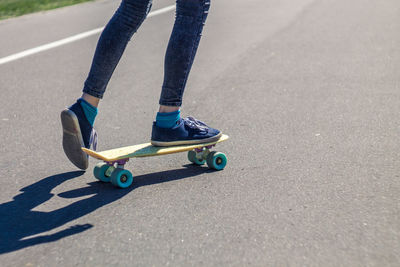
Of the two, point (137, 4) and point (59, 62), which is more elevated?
point (137, 4)

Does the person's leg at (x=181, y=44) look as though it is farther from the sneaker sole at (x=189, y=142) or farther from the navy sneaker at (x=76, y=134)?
the navy sneaker at (x=76, y=134)

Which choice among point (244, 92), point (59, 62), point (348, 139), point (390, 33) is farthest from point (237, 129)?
point (390, 33)

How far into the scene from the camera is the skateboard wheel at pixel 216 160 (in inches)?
169

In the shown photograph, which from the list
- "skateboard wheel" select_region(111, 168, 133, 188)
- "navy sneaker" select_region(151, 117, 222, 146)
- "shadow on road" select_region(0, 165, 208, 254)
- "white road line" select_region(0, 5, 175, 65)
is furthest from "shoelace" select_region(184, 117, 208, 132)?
"white road line" select_region(0, 5, 175, 65)

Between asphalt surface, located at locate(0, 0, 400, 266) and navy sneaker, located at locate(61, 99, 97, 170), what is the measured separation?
160 millimetres

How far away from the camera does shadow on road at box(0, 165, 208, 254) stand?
3308 mm

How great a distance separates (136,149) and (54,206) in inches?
24.7

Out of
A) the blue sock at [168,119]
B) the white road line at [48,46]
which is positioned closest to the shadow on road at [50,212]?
the blue sock at [168,119]

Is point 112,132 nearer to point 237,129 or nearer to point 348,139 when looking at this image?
point 237,129

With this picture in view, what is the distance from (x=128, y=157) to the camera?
13.2ft

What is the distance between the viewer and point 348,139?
4.95 metres

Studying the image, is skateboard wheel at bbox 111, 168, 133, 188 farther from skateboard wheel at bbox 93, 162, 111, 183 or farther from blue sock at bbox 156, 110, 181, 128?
blue sock at bbox 156, 110, 181, 128

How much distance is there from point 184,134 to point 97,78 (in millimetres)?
584

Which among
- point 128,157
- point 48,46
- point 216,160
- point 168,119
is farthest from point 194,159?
point 48,46
